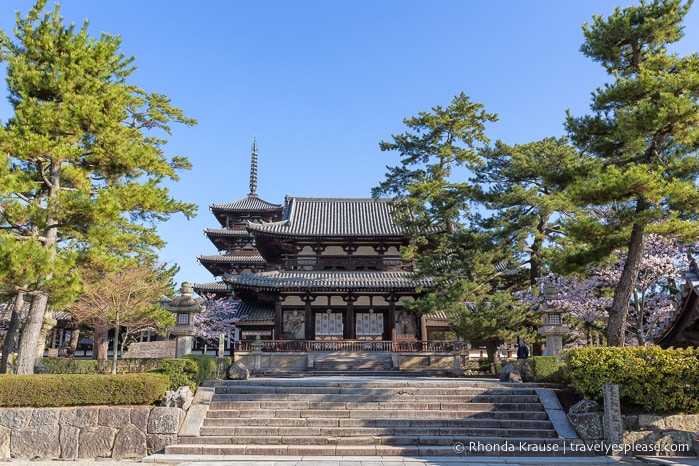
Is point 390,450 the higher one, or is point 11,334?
point 11,334

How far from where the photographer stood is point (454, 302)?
20.8 meters

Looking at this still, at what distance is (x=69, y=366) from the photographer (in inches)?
828

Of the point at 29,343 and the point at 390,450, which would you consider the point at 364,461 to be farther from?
the point at 29,343

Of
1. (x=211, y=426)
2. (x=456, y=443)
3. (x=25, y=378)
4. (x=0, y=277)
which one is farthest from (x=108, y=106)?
(x=456, y=443)

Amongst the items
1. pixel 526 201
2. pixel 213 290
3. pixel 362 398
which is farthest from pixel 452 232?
pixel 213 290

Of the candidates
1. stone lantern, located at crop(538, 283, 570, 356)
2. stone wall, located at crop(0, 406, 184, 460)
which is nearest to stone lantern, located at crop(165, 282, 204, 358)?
stone wall, located at crop(0, 406, 184, 460)

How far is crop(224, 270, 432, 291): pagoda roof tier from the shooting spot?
26.8 m

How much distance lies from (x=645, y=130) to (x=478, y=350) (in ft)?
89.1

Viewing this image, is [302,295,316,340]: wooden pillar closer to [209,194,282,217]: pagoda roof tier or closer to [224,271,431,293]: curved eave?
[224,271,431,293]: curved eave

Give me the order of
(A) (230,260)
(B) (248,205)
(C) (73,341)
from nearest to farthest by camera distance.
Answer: (C) (73,341) < (A) (230,260) < (B) (248,205)

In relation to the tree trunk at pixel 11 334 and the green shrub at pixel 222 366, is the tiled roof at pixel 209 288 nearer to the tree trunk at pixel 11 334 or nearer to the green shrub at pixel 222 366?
the green shrub at pixel 222 366

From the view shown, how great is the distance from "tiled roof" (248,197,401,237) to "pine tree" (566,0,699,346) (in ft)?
50.6

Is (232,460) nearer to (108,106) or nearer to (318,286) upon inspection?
(108,106)

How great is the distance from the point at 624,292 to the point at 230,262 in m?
30.5
